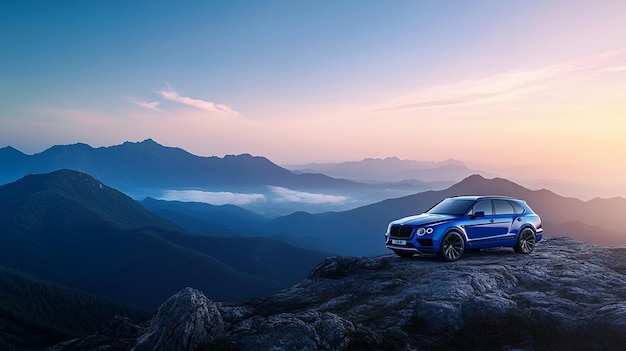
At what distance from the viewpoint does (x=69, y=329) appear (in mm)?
166500

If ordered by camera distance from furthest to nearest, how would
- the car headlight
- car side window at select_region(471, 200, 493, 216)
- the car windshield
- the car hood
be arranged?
1. car side window at select_region(471, 200, 493, 216)
2. the car windshield
3. the car hood
4. the car headlight

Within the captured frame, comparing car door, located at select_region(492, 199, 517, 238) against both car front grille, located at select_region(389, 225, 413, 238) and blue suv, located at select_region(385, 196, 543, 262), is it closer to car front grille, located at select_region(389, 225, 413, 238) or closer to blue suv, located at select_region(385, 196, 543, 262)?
blue suv, located at select_region(385, 196, 543, 262)

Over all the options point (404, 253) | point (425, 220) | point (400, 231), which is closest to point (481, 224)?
point (425, 220)

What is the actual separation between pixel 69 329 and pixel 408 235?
19549cm

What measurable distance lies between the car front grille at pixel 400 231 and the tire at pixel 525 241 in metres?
6.23

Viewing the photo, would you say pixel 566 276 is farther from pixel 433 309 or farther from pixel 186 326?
pixel 186 326

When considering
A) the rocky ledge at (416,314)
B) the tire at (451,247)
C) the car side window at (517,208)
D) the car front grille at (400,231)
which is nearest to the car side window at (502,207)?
the car side window at (517,208)

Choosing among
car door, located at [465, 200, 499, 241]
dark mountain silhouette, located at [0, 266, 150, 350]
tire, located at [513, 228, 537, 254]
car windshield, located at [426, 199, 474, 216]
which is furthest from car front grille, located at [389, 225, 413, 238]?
dark mountain silhouette, located at [0, 266, 150, 350]

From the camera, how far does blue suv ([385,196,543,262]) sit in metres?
16.7

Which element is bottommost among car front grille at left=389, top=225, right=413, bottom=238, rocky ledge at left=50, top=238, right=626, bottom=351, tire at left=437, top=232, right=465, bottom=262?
rocky ledge at left=50, top=238, right=626, bottom=351

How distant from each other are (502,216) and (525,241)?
227 centimetres

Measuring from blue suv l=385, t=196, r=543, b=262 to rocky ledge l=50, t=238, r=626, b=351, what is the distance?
904 mm

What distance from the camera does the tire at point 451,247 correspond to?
16719 millimetres

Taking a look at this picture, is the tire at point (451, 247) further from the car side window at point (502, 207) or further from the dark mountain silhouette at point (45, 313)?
the dark mountain silhouette at point (45, 313)
